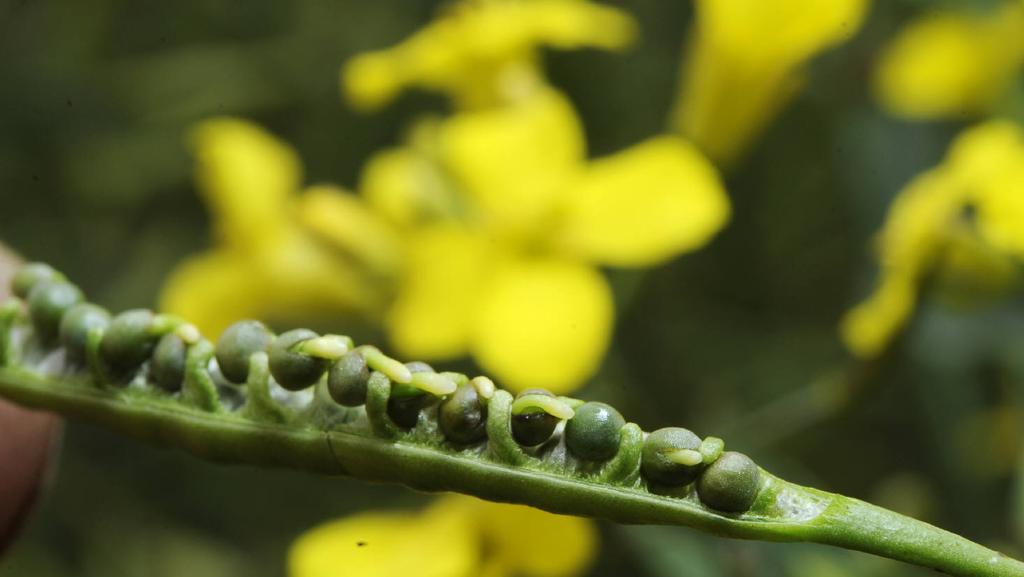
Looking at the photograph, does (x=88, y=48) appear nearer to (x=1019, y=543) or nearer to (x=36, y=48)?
(x=36, y=48)

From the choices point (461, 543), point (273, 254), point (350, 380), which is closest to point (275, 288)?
point (273, 254)

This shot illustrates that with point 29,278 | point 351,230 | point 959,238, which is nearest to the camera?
point 29,278

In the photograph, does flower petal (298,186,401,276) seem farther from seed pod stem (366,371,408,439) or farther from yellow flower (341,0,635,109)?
seed pod stem (366,371,408,439)

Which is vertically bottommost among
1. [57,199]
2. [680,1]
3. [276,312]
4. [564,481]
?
[564,481]

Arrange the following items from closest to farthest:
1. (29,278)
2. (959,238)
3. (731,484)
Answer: (731,484) → (29,278) → (959,238)

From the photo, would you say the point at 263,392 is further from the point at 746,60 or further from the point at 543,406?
the point at 746,60

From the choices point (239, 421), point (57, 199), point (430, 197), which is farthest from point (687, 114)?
point (57, 199)

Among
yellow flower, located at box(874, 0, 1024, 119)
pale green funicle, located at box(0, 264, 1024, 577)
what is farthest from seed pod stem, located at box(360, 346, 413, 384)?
Answer: yellow flower, located at box(874, 0, 1024, 119)
